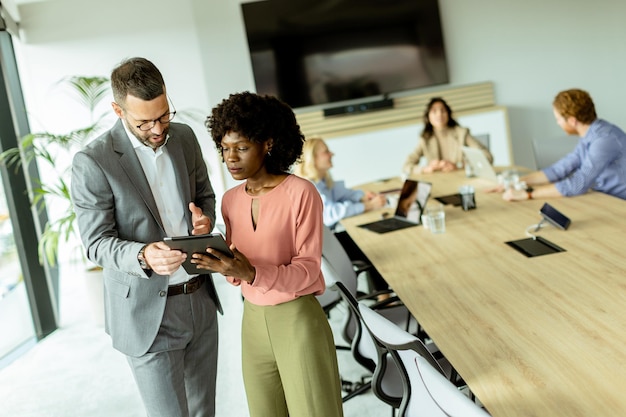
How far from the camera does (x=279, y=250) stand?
200 centimetres

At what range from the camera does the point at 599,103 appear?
7910 mm

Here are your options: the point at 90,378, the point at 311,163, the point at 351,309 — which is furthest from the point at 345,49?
the point at 351,309

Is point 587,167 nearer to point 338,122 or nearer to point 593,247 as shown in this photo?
point 593,247

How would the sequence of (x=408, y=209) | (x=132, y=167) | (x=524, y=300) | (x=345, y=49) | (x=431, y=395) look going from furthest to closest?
(x=345, y=49) → (x=408, y=209) → (x=524, y=300) → (x=132, y=167) → (x=431, y=395)

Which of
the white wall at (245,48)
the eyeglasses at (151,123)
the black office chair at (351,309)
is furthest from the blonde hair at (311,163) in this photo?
the white wall at (245,48)

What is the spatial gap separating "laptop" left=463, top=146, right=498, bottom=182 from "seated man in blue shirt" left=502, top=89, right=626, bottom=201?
464 millimetres

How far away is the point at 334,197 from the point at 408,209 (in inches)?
26.4

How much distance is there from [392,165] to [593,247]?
4.68 metres

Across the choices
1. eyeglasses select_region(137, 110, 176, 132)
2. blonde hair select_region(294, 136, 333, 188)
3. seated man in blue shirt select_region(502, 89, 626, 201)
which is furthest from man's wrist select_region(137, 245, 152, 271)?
seated man in blue shirt select_region(502, 89, 626, 201)

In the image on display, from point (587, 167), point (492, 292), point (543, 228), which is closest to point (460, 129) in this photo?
point (587, 167)

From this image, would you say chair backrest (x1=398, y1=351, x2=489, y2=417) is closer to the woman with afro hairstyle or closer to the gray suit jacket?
the woman with afro hairstyle

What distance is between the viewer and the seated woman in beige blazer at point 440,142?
18.5 ft

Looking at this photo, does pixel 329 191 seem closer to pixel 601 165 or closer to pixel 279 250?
pixel 601 165

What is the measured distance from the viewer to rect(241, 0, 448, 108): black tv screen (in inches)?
289
